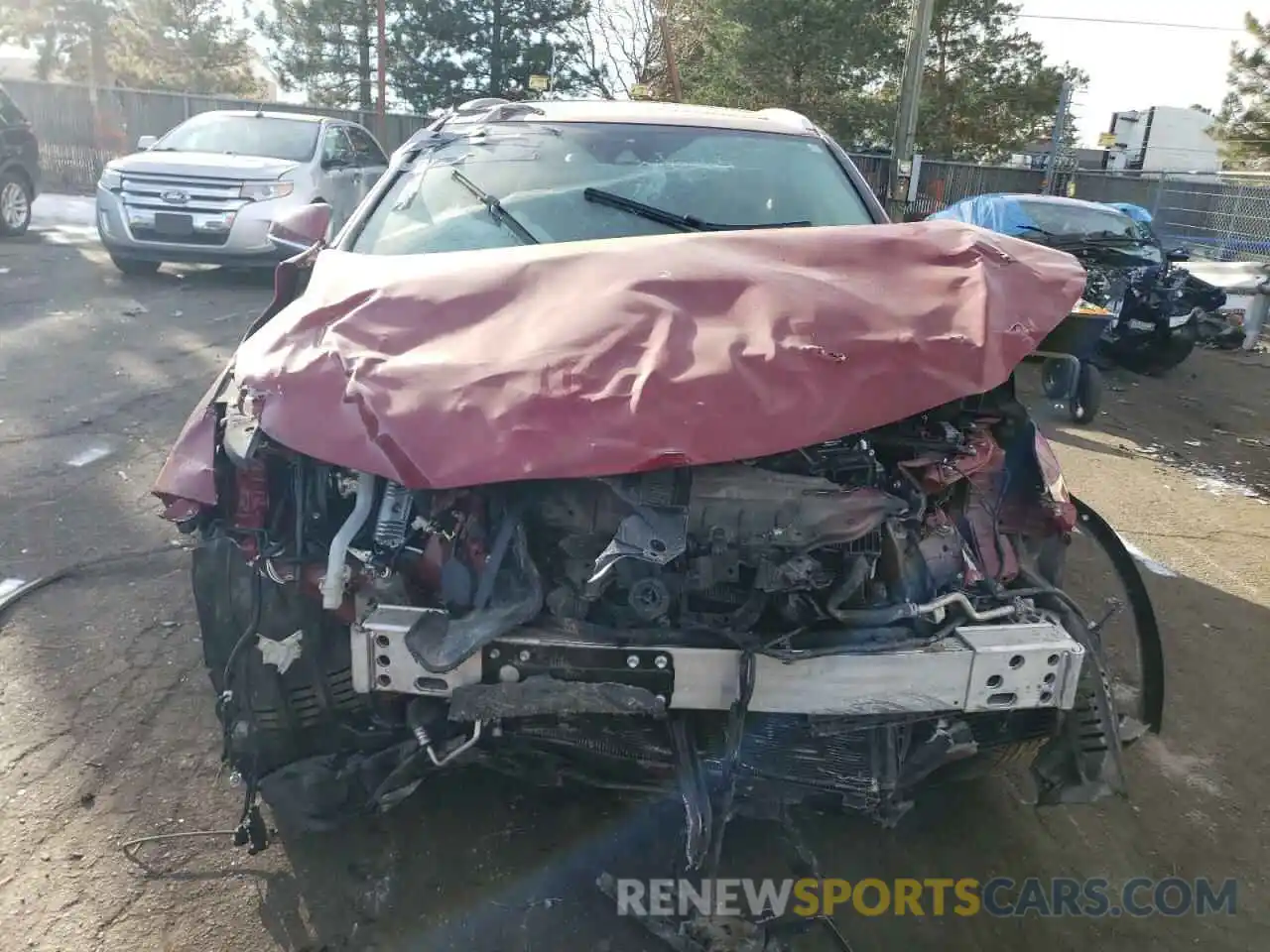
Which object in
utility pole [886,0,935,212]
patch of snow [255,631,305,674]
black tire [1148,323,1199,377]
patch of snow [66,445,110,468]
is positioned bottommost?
patch of snow [66,445,110,468]

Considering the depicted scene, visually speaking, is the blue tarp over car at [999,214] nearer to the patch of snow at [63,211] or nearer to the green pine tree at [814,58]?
the patch of snow at [63,211]

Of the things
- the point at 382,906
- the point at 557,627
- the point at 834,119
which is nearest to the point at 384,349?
the point at 557,627

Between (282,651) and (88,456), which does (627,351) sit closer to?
(282,651)

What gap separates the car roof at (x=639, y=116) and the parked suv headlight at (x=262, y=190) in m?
5.74

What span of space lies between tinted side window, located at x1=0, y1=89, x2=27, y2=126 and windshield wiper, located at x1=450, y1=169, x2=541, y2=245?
10977 mm

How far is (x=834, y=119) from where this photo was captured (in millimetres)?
25047

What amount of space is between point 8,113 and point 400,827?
12647mm

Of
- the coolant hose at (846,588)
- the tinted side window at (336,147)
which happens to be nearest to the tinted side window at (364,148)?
the tinted side window at (336,147)

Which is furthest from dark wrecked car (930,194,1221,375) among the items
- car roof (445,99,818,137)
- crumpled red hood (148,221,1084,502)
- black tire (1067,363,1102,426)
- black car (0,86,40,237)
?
black car (0,86,40,237)

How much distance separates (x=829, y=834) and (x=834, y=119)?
24909 millimetres

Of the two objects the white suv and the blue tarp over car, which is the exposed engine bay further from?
the blue tarp over car

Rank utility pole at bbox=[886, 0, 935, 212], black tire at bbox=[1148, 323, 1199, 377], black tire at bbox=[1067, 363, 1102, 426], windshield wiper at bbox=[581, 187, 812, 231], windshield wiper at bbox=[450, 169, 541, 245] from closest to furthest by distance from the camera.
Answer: windshield wiper at bbox=[450, 169, 541, 245], windshield wiper at bbox=[581, 187, 812, 231], black tire at bbox=[1067, 363, 1102, 426], black tire at bbox=[1148, 323, 1199, 377], utility pole at bbox=[886, 0, 935, 212]

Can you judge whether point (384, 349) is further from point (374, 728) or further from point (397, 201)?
point (397, 201)

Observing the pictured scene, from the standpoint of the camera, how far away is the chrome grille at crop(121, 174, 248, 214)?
30.2ft
